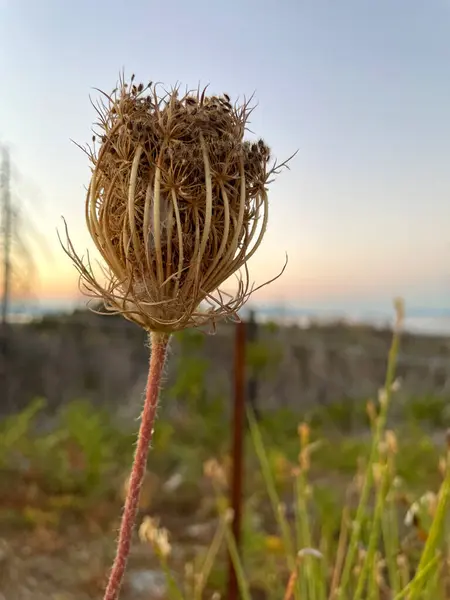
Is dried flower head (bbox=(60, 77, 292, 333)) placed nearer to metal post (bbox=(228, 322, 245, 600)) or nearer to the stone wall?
metal post (bbox=(228, 322, 245, 600))

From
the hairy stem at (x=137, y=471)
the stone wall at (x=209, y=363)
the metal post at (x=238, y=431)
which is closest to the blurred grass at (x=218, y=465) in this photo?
the stone wall at (x=209, y=363)

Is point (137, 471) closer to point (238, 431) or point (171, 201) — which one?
point (171, 201)

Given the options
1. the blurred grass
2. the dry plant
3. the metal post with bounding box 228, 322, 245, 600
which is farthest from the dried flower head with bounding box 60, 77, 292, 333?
the blurred grass

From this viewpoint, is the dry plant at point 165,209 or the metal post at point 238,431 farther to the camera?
the metal post at point 238,431

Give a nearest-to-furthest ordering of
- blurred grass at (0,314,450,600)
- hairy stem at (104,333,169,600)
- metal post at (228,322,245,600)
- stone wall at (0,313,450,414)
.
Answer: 1. hairy stem at (104,333,169,600)
2. metal post at (228,322,245,600)
3. blurred grass at (0,314,450,600)
4. stone wall at (0,313,450,414)

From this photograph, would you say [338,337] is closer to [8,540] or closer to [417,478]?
[417,478]

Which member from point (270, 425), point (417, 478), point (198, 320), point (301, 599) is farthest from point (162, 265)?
point (270, 425)

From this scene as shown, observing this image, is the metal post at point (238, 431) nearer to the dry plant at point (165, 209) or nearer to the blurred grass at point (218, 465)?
the blurred grass at point (218, 465)

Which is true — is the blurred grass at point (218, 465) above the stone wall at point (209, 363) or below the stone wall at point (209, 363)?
below
